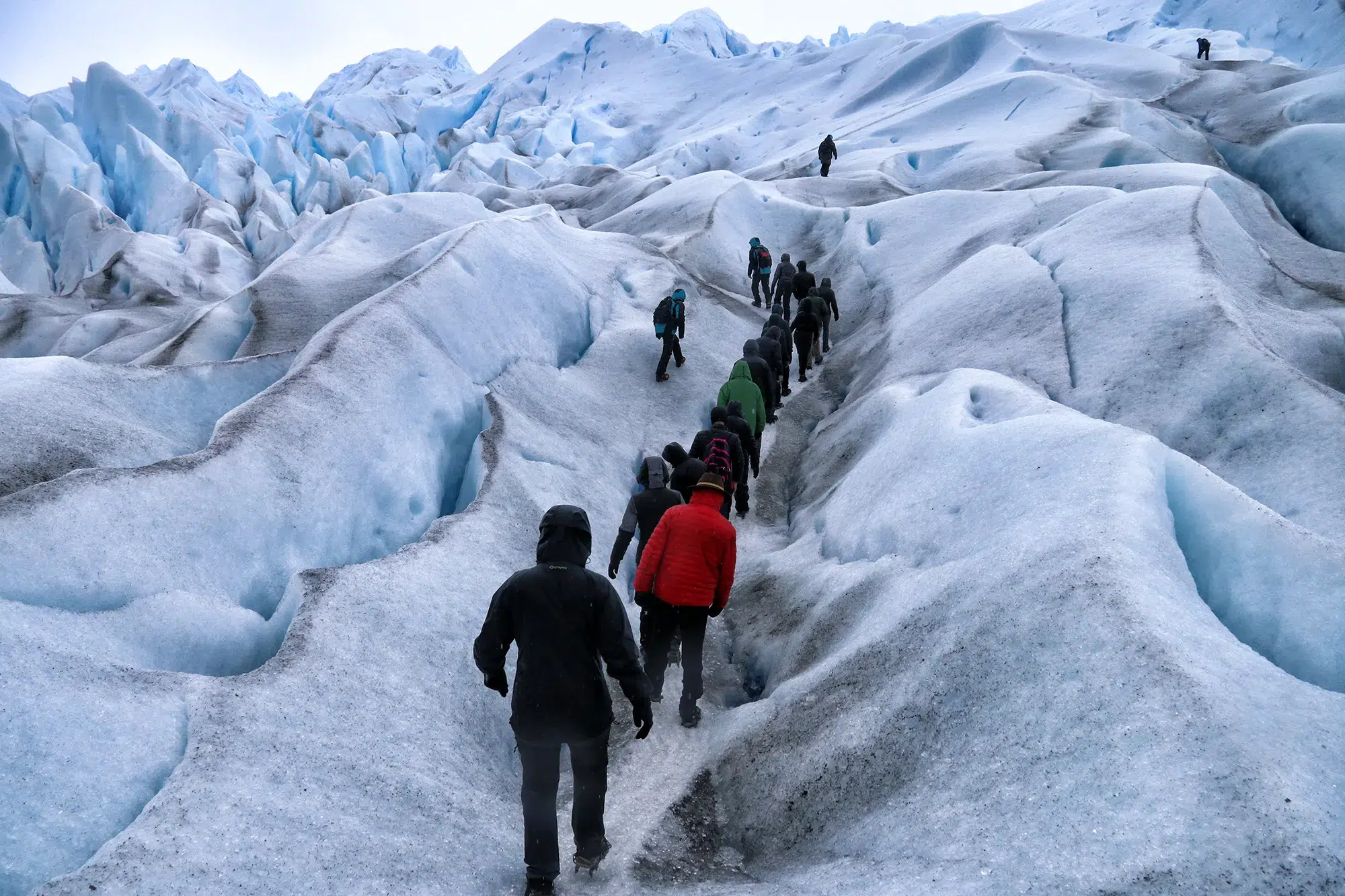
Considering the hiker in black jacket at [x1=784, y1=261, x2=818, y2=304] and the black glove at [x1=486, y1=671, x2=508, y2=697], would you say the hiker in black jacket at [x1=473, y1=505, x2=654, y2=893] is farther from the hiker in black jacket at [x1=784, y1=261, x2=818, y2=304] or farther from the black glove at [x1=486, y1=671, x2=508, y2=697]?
the hiker in black jacket at [x1=784, y1=261, x2=818, y2=304]

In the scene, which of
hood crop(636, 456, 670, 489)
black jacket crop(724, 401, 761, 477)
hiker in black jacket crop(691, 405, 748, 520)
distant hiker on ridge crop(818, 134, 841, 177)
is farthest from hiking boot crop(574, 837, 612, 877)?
distant hiker on ridge crop(818, 134, 841, 177)

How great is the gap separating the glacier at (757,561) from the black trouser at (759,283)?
43cm

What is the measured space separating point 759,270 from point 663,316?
5494 millimetres

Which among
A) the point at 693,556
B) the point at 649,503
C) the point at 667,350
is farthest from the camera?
the point at 667,350

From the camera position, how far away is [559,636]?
3.94 metres

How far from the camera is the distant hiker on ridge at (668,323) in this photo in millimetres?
12617

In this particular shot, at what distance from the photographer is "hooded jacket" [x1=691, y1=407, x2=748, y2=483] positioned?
28.2 ft

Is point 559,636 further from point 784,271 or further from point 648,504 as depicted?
point 784,271

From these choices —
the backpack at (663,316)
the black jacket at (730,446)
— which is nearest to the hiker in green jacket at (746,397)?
the black jacket at (730,446)

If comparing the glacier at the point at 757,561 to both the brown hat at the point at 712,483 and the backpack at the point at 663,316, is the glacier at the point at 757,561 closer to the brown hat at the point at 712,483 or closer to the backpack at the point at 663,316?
the backpack at the point at 663,316

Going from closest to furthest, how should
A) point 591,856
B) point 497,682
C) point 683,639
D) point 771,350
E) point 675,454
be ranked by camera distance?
point 497,682 < point 591,856 < point 683,639 < point 675,454 < point 771,350

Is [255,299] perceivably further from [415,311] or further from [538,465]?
[538,465]

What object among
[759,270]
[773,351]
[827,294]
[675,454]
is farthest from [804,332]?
[675,454]

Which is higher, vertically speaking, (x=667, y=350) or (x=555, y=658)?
(x=555, y=658)
